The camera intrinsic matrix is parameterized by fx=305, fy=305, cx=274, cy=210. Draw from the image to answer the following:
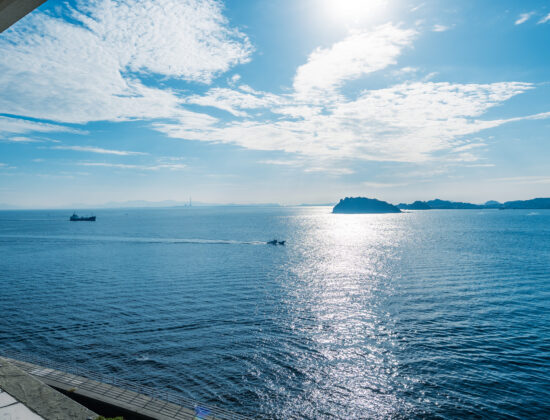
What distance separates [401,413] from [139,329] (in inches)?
929

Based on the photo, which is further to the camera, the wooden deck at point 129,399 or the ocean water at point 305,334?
the ocean water at point 305,334

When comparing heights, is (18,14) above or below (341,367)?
above

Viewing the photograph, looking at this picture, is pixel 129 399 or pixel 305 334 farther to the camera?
pixel 305 334

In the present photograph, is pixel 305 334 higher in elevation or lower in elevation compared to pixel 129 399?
lower

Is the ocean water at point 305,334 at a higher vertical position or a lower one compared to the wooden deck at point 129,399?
lower

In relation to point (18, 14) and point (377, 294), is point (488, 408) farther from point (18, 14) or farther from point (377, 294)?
point (18, 14)

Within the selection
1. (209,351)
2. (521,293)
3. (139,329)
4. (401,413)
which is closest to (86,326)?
(139,329)

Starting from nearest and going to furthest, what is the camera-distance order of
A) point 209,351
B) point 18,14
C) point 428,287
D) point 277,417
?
point 18,14 < point 277,417 < point 209,351 < point 428,287

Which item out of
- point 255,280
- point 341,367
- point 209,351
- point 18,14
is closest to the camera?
point 18,14

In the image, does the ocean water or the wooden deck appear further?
the ocean water

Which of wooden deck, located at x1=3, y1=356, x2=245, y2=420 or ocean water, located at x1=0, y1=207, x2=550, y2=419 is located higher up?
wooden deck, located at x1=3, y1=356, x2=245, y2=420

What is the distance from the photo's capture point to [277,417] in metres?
17.9

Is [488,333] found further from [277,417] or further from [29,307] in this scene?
[29,307]

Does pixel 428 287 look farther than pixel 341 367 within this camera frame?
Yes
